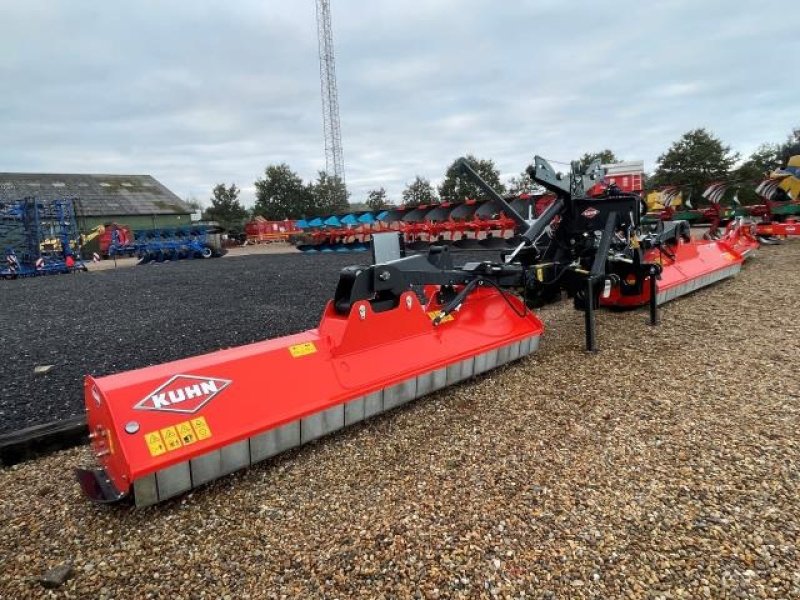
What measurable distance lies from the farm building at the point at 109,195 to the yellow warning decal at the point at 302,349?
4082cm

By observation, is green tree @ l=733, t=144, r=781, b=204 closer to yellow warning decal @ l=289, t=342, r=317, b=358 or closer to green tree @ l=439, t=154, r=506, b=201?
green tree @ l=439, t=154, r=506, b=201

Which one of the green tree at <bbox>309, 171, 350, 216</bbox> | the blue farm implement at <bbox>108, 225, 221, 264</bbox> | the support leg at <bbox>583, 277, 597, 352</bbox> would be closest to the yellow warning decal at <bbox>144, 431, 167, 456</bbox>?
the support leg at <bbox>583, 277, 597, 352</bbox>

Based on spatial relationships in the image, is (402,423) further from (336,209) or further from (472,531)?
(336,209)

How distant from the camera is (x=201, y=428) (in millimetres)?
2432

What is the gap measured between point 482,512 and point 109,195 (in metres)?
46.5

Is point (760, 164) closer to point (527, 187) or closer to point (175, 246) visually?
point (527, 187)

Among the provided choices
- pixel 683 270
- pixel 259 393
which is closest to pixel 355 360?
pixel 259 393

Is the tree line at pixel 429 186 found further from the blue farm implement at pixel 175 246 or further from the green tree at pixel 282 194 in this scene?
the blue farm implement at pixel 175 246

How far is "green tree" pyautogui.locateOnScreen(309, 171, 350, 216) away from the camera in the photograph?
1977 inches

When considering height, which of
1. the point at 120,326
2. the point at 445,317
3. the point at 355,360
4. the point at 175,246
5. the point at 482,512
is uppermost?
the point at 175,246

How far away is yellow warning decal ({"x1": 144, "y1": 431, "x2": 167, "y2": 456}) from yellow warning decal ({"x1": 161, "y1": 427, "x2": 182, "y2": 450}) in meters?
0.02

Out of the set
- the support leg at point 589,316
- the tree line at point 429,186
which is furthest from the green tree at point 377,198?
the support leg at point 589,316

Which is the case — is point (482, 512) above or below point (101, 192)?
below

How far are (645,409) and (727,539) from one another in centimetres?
134
